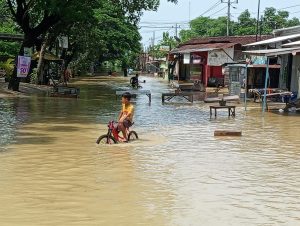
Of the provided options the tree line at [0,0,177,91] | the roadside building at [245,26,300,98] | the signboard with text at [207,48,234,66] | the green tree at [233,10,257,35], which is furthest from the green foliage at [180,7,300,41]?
the roadside building at [245,26,300,98]

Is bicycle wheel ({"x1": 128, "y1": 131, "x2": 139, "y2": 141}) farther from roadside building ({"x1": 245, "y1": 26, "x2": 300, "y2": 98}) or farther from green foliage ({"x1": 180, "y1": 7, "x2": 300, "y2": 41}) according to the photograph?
green foliage ({"x1": 180, "y1": 7, "x2": 300, "y2": 41})

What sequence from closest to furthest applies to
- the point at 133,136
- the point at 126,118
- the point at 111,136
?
the point at 111,136 < the point at 126,118 < the point at 133,136

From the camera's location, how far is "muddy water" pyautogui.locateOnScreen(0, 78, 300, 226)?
260 inches

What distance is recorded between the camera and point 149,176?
354 inches

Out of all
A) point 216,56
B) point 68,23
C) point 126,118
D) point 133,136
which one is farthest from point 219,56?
point 126,118

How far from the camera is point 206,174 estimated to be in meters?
9.22

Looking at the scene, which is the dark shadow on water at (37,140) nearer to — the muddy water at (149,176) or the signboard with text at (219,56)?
the muddy water at (149,176)

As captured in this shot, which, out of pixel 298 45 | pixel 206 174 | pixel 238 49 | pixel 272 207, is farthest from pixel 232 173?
pixel 238 49

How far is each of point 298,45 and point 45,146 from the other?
45.3 feet

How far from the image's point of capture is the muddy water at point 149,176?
260 inches

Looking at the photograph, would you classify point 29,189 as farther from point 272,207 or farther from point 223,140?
point 223,140

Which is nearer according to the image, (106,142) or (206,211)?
(206,211)

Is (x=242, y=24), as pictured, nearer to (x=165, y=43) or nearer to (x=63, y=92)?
(x=165, y=43)

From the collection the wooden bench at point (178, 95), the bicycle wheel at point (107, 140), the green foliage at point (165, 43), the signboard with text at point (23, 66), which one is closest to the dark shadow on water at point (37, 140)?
the bicycle wheel at point (107, 140)
